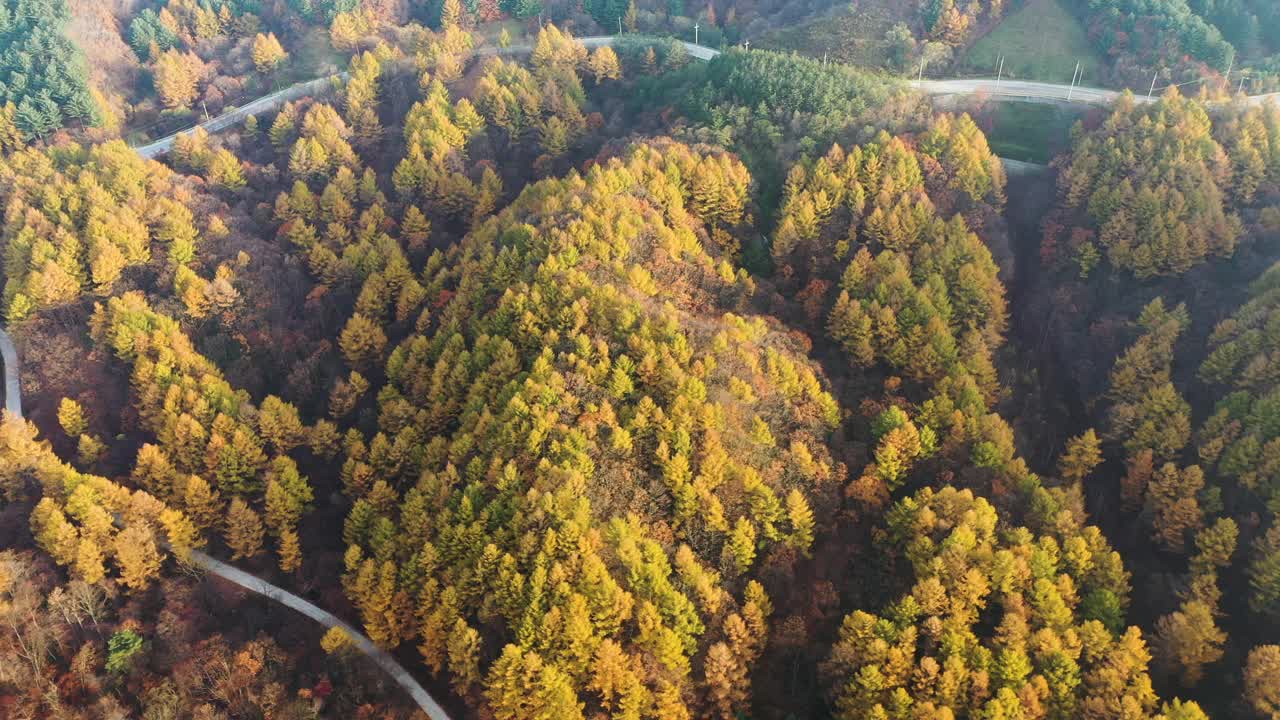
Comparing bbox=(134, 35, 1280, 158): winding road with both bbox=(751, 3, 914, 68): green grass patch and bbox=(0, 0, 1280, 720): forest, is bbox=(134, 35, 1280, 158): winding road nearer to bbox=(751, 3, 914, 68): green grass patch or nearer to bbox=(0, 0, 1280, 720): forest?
bbox=(0, 0, 1280, 720): forest

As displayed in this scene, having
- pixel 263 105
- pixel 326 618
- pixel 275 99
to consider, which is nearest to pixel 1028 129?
pixel 326 618

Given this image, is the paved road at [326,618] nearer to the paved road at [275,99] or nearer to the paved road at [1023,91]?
the paved road at [275,99]

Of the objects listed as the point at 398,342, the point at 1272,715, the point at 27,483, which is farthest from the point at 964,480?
the point at 27,483

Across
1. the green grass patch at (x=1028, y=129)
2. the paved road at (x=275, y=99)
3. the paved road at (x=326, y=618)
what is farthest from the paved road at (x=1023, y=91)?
the paved road at (x=326, y=618)

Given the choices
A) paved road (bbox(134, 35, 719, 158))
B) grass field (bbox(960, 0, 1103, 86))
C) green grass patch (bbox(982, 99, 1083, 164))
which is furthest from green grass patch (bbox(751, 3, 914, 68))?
green grass patch (bbox(982, 99, 1083, 164))

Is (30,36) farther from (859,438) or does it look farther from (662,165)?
(859,438)

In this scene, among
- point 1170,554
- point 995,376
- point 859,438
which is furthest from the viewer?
point 995,376

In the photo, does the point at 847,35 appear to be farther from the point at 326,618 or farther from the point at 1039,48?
the point at 326,618
